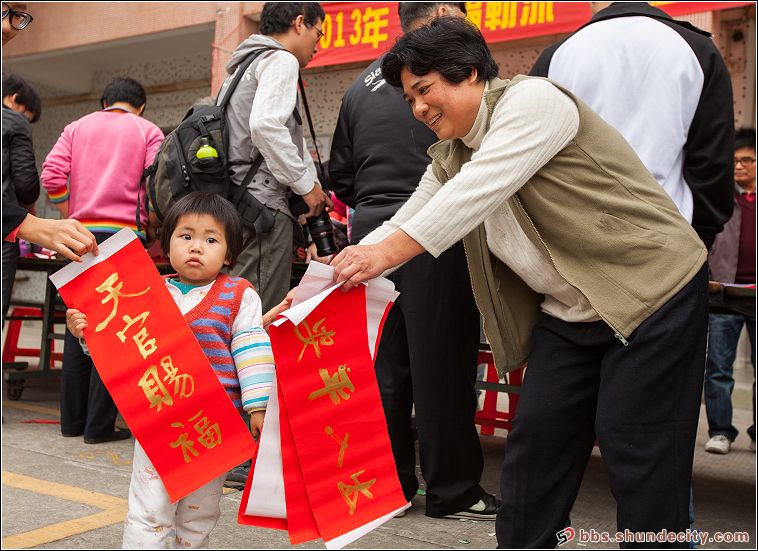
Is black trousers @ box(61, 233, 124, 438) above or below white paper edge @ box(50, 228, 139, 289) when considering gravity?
below

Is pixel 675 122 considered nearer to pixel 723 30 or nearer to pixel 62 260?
pixel 62 260

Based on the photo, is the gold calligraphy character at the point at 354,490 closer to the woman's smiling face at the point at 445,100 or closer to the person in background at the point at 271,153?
the woman's smiling face at the point at 445,100

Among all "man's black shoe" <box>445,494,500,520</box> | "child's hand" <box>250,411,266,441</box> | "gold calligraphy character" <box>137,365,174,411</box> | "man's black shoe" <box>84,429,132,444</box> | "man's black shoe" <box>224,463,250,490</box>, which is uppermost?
"gold calligraphy character" <box>137,365,174,411</box>

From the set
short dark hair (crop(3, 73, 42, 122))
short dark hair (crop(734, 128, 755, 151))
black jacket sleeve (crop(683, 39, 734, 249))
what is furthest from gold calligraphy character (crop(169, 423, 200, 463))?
short dark hair (crop(734, 128, 755, 151))

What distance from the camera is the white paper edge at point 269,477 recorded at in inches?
82.2

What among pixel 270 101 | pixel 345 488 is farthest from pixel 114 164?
pixel 345 488

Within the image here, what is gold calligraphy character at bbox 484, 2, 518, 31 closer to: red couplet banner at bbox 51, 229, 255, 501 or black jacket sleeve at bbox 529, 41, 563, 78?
black jacket sleeve at bbox 529, 41, 563, 78

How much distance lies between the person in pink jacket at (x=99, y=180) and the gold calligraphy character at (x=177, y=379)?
2.23 m

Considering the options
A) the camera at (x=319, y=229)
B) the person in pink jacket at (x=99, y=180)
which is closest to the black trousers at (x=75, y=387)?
the person in pink jacket at (x=99, y=180)

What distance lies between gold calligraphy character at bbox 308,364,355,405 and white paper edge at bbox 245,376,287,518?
0.42 ft

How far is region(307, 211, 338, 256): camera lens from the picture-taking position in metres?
3.66

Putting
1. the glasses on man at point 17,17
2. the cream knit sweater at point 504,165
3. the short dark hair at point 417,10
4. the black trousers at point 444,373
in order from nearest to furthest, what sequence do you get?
the cream knit sweater at point 504,165 < the glasses on man at point 17,17 < the black trousers at point 444,373 < the short dark hair at point 417,10

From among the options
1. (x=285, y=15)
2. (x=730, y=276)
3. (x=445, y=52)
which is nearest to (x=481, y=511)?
(x=445, y=52)

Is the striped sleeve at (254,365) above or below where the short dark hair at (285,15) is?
below
